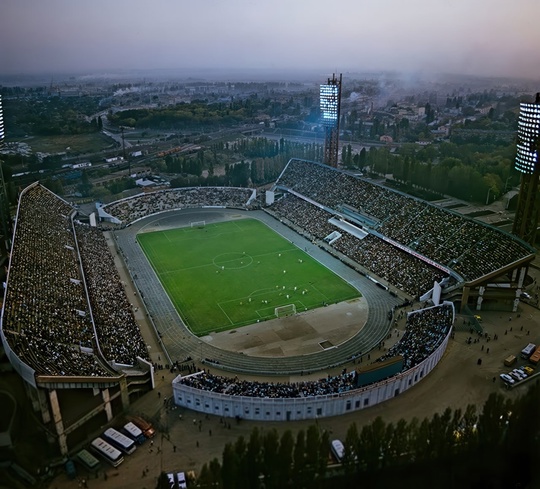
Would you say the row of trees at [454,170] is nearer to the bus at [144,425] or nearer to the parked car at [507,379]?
the parked car at [507,379]

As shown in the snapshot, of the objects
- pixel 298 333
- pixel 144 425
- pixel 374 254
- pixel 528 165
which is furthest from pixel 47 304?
pixel 528 165

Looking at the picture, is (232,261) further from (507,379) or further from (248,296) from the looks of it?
(507,379)

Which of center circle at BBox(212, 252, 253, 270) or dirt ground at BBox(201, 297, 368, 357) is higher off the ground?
dirt ground at BBox(201, 297, 368, 357)

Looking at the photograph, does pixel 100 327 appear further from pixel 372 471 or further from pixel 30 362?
pixel 372 471

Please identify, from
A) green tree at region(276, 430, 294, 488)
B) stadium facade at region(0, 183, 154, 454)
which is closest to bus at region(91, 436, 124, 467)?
stadium facade at region(0, 183, 154, 454)

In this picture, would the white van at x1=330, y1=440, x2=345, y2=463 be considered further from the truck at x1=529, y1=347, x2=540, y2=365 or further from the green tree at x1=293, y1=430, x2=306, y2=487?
the truck at x1=529, y1=347, x2=540, y2=365

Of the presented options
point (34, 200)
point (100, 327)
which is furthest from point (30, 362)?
point (34, 200)
